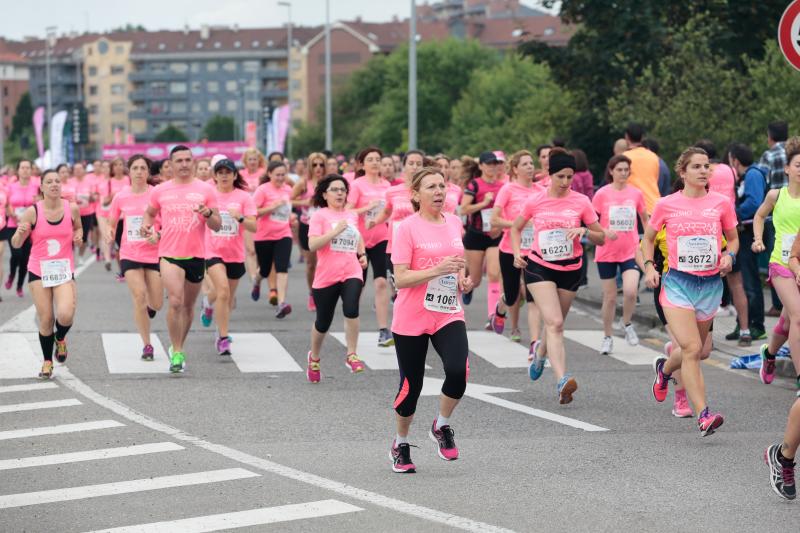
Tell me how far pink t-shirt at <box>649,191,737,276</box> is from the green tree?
172293mm

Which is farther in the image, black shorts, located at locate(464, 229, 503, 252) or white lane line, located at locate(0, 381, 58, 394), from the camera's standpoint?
black shorts, located at locate(464, 229, 503, 252)

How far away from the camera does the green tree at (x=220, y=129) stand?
593 feet

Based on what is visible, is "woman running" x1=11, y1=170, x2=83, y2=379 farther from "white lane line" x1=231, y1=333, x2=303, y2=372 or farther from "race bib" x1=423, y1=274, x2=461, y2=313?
"race bib" x1=423, y1=274, x2=461, y2=313

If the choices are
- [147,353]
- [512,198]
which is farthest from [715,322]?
[147,353]

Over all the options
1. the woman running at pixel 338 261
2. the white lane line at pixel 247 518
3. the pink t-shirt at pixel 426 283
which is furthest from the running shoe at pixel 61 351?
the white lane line at pixel 247 518

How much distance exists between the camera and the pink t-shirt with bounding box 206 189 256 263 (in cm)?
1455

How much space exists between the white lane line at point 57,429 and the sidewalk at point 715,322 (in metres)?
5.74

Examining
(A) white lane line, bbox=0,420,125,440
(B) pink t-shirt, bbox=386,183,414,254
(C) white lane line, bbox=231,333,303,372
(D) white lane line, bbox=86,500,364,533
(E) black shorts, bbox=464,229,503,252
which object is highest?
(B) pink t-shirt, bbox=386,183,414,254

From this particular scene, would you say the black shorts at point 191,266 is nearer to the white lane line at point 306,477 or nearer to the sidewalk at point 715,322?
the white lane line at point 306,477

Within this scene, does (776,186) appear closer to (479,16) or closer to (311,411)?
(311,411)

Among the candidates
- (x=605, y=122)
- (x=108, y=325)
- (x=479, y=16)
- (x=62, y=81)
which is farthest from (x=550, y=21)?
(x=108, y=325)

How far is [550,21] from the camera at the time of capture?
6191 inches

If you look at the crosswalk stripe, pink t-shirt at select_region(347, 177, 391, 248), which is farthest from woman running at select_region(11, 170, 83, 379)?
pink t-shirt at select_region(347, 177, 391, 248)

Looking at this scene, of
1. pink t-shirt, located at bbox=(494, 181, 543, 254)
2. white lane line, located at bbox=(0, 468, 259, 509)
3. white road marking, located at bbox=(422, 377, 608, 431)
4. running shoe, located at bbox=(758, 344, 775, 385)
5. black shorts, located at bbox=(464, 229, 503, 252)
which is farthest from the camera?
black shorts, located at bbox=(464, 229, 503, 252)
